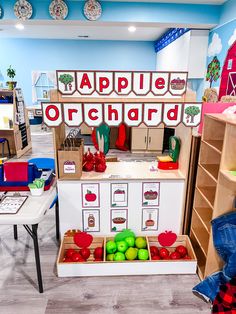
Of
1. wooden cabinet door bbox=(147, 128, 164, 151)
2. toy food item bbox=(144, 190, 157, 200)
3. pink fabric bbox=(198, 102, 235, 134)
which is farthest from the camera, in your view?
wooden cabinet door bbox=(147, 128, 164, 151)

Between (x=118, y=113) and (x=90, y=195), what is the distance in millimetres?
781

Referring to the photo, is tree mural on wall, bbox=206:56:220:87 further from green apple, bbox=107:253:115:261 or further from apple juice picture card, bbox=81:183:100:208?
green apple, bbox=107:253:115:261

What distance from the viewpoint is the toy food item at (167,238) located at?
7.26 feet

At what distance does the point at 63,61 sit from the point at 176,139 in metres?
6.70

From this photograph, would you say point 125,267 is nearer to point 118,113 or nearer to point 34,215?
point 34,215

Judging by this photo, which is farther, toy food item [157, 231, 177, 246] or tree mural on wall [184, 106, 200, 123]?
toy food item [157, 231, 177, 246]

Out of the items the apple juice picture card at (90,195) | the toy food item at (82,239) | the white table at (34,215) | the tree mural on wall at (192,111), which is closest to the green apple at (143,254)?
the toy food item at (82,239)

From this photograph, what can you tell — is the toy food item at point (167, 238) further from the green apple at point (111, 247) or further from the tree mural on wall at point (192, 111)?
the tree mural on wall at point (192, 111)

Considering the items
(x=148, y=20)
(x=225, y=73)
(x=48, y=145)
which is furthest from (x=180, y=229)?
(x=48, y=145)

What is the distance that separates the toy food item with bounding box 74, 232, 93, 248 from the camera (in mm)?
2193

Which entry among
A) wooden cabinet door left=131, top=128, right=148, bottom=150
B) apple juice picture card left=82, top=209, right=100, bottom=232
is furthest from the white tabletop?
wooden cabinet door left=131, top=128, right=148, bottom=150

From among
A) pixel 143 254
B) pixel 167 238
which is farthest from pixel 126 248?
pixel 167 238

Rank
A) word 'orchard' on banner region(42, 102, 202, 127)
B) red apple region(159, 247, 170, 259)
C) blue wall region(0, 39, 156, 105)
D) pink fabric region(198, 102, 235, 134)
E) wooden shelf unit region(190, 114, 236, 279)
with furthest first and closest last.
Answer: blue wall region(0, 39, 156, 105)
red apple region(159, 247, 170, 259)
pink fabric region(198, 102, 235, 134)
word 'orchard' on banner region(42, 102, 202, 127)
wooden shelf unit region(190, 114, 236, 279)

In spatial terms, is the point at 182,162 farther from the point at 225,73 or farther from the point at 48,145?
the point at 48,145
